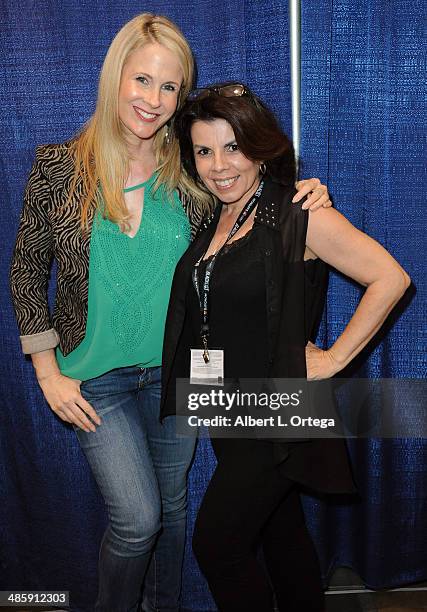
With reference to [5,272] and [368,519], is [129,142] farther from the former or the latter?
[368,519]

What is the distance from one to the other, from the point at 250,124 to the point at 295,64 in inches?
17.8

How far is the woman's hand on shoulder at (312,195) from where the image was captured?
5.23 ft

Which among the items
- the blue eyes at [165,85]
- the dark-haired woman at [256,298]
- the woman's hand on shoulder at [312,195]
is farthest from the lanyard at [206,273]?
the blue eyes at [165,85]

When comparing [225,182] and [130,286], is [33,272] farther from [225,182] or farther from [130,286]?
[225,182]

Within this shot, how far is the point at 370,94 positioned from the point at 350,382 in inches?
34.7

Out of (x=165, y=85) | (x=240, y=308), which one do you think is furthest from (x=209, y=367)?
(x=165, y=85)

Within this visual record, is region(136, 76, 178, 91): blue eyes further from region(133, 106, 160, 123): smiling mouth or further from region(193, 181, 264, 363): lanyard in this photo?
region(193, 181, 264, 363): lanyard

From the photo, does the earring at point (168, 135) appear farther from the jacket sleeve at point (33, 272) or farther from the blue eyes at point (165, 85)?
the jacket sleeve at point (33, 272)

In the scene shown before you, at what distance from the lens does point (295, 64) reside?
193 centimetres

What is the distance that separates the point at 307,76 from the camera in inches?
77.7

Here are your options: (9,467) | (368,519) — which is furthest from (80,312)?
(368,519)

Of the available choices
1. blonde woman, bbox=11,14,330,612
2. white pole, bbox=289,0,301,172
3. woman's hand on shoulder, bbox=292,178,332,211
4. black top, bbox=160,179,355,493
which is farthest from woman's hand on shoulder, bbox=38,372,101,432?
white pole, bbox=289,0,301,172

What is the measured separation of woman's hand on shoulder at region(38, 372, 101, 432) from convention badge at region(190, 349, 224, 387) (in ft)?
0.93

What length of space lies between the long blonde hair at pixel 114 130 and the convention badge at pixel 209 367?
1.24ft
